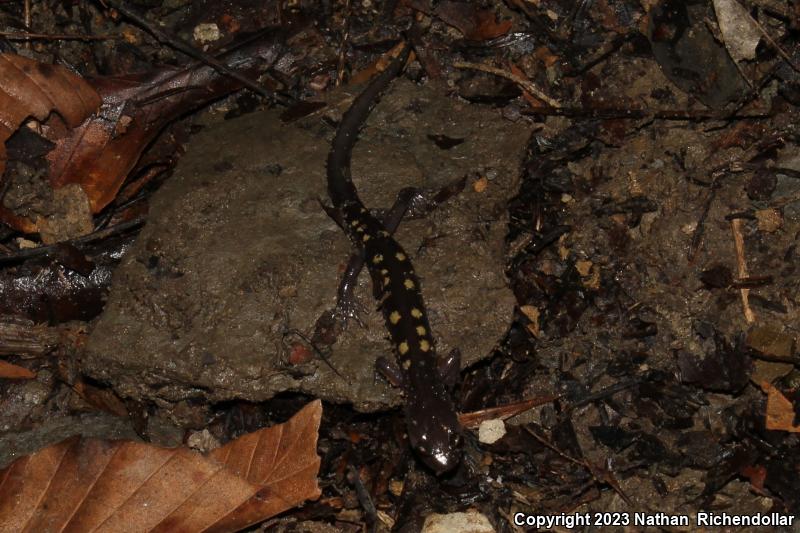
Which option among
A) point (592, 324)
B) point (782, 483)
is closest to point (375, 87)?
point (592, 324)

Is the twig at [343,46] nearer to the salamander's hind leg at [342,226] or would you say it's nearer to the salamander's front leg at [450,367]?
the salamander's hind leg at [342,226]

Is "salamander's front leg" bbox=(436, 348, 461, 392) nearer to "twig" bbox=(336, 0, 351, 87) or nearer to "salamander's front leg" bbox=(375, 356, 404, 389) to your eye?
"salamander's front leg" bbox=(375, 356, 404, 389)

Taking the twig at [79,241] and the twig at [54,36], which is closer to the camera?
the twig at [79,241]

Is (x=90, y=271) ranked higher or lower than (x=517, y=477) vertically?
higher

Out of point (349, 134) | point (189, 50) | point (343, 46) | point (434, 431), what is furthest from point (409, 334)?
point (189, 50)

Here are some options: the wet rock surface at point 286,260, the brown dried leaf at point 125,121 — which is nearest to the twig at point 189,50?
the brown dried leaf at point 125,121

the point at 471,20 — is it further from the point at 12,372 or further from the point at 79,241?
the point at 12,372

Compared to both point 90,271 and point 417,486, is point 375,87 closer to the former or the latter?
point 90,271
